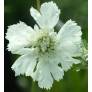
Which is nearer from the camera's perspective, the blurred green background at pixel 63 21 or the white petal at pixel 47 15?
the white petal at pixel 47 15

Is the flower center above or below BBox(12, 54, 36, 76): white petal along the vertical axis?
above

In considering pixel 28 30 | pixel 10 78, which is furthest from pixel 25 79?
pixel 28 30

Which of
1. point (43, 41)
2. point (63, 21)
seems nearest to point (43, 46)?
point (43, 41)

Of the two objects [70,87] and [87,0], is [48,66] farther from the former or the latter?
[87,0]

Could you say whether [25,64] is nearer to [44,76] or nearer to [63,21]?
[44,76]

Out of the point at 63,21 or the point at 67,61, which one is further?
the point at 63,21

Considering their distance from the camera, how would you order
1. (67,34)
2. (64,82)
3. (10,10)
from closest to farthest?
1. (67,34)
2. (64,82)
3. (10,10)
